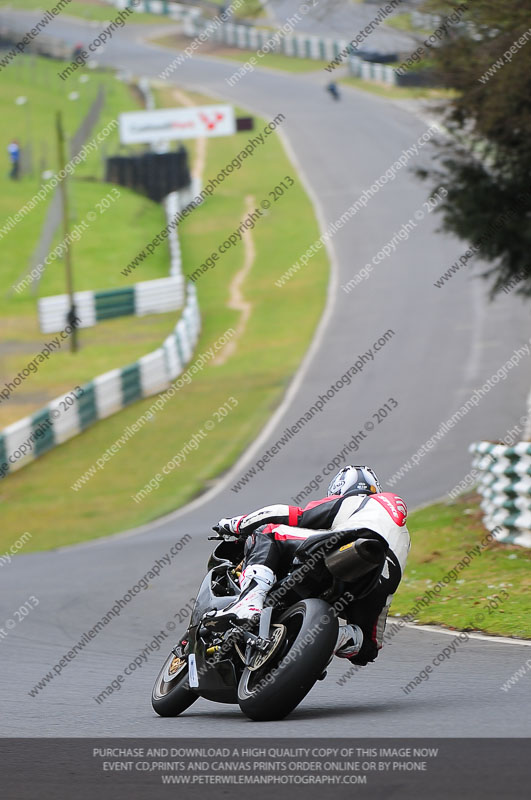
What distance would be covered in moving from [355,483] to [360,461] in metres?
14.9

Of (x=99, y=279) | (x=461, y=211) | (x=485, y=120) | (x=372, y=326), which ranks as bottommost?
(x=99, y=279)

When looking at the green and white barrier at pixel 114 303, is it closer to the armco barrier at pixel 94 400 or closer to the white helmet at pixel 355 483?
the armco barrier at pixel 94 400

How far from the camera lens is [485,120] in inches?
680

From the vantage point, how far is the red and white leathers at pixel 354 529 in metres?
6.62

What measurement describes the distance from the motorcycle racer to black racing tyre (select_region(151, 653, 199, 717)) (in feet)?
1.86

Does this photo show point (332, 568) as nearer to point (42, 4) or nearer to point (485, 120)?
point (485, 120)

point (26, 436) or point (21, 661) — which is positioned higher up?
point (21, 661)

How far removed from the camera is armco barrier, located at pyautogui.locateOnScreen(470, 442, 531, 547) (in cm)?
1299

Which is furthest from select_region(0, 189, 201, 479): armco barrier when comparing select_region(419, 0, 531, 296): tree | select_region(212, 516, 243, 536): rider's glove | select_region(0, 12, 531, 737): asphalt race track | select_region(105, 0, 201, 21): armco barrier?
select_region(105, 0, 201, 21): armco barrier

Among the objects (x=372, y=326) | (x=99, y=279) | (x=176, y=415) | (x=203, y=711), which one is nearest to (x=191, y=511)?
(x=176, y=415)

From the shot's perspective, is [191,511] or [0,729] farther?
[191,511]

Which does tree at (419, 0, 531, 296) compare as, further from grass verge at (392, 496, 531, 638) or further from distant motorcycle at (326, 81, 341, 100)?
distant motorcycle at (326, 81, 341, 100)

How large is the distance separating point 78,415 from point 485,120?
34.0ft
